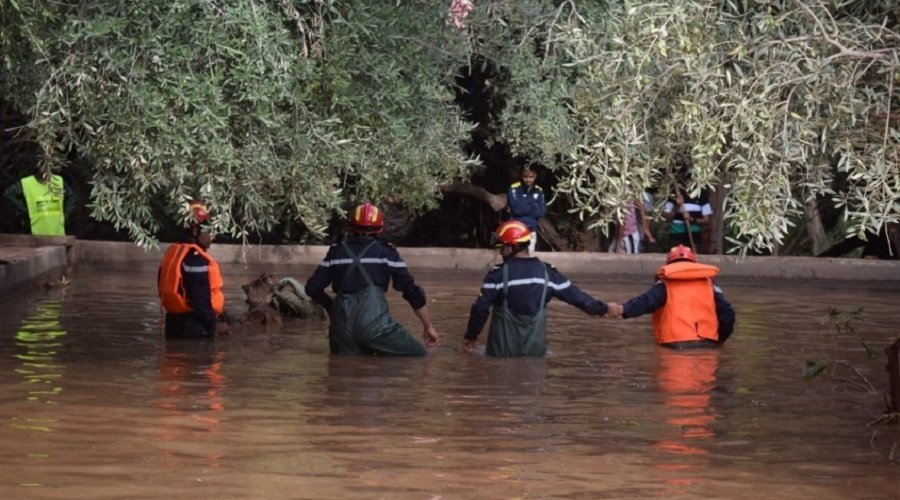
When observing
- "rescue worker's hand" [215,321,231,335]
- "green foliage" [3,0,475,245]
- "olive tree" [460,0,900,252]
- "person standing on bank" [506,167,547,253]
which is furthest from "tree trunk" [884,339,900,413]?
"person standing on bank" [506,167,547,253]

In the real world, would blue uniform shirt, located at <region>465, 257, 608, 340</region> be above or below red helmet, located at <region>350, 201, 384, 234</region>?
below

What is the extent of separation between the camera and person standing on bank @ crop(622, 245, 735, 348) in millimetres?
15508

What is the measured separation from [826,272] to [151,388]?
45.3 feet

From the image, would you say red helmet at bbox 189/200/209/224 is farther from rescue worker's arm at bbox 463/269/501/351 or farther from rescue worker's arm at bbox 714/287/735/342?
rescue worker's arm at bbox 714/287/735/342

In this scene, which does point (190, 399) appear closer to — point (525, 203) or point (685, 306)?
point (685, 306)

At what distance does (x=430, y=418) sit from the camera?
459 inches

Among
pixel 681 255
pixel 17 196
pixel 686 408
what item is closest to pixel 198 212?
pixel 681 255

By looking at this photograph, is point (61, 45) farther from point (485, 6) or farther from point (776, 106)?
point (485, 6)

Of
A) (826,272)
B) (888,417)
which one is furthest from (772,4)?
(826,272)

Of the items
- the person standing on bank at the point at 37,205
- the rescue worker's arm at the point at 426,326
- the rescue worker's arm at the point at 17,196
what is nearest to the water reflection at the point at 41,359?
the rescue worker's arm at the point at 426,326

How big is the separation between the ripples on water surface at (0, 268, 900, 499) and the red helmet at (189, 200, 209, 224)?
41.5 inches

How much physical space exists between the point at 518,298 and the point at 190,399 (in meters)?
3.21

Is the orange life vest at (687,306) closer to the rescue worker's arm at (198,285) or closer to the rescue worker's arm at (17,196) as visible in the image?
the rescue worker's arm at (198,285)

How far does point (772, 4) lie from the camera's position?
10656mm
